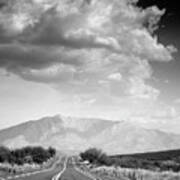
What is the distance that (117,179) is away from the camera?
4038 centimetres

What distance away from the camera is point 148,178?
124 feet

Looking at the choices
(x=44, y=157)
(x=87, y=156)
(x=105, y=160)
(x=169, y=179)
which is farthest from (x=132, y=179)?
(x=44, y=157)

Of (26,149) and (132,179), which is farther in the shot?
(26,149)

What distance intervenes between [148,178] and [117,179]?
409 centimetres

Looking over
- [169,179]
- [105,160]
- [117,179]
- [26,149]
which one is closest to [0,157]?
[105,160]

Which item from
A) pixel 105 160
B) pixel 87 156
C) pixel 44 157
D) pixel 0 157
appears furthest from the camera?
pixel 44 157

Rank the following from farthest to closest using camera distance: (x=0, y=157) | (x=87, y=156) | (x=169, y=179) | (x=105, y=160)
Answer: (x=87, y=156), (x=105, y=160), (x=0, y=157), (x=169, y=179)

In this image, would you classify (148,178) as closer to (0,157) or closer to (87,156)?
(0,157)

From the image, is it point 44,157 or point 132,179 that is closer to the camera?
point 132,179

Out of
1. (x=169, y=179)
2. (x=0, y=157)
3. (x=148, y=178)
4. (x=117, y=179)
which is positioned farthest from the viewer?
(x=0, y=157)

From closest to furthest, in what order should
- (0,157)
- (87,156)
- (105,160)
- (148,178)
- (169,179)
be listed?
(169,179)
(148,178)
(0,157)
(105,160)
(87,156)

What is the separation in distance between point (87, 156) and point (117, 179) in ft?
452

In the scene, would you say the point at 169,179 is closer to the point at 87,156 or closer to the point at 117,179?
the point at 117,179

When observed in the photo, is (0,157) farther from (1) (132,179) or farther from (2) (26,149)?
(1) (132,179)
